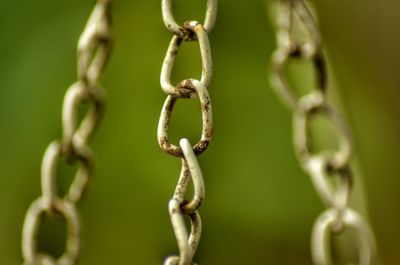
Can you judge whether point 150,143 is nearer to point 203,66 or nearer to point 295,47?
point 295,47

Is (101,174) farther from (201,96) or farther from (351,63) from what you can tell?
(201,96)

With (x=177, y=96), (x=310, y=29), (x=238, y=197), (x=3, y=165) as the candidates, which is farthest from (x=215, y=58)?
(x=177, y=96)

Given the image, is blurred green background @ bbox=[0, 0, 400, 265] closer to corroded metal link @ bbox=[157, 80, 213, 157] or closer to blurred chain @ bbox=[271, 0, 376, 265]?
blurred chain @ bbox=[271, 0, 376, 265]

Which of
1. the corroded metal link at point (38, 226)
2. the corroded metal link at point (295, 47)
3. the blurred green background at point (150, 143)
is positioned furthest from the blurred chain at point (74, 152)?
the blurred green background at point (150, 143)

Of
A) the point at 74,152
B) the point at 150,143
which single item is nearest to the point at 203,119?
the point at 74,152

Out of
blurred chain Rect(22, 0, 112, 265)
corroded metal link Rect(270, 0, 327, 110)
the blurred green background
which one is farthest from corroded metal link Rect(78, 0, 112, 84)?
the blurred green background
